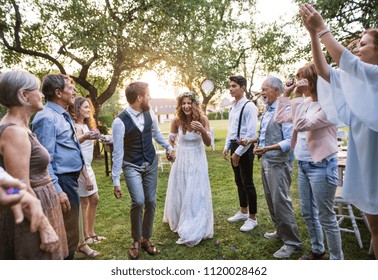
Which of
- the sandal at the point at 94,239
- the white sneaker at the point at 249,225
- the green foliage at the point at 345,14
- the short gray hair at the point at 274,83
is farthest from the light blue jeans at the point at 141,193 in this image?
the green foliage at the point at 345,14

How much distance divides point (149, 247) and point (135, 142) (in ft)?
4.12

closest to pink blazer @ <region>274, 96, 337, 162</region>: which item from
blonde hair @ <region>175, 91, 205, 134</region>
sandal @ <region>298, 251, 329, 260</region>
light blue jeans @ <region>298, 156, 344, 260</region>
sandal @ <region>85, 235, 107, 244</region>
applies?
light blue jeans @ <region>298, 156, 344, 260</region>

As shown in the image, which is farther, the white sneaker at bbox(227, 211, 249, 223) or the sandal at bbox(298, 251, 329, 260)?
the white sneaker at bbox(227, 211, 249, 223)

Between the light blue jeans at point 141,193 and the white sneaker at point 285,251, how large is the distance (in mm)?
1476

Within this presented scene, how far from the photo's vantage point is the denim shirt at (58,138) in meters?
2.31

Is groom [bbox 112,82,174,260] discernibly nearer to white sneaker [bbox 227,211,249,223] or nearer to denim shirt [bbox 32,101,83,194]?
denim shirt [bbox 32,101,83,194]

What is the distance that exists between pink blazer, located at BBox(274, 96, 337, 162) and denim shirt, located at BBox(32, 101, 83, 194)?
2.01 m

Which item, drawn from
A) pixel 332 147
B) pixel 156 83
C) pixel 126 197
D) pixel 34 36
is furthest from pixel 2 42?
pixel 332 147

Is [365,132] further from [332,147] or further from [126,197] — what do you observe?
[126,197]

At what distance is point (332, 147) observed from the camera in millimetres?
2510

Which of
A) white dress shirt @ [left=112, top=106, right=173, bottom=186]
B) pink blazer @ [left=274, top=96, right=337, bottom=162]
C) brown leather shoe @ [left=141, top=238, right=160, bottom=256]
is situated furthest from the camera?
brown leather shoe @ [left=141, top=238, right=160, bottom=256]

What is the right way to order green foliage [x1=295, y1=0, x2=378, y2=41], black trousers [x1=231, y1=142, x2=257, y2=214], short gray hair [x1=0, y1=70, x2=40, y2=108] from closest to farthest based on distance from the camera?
short gray hair [x1=0, y1=70, x2=40, y2=108] < black trousers [x1=231, y1=142, x2=257, y2=214] < green foliage [x1=295, y1=0, x2=378, y2=41]

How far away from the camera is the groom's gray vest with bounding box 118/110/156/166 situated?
10.2ft

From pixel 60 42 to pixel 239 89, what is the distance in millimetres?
8935
